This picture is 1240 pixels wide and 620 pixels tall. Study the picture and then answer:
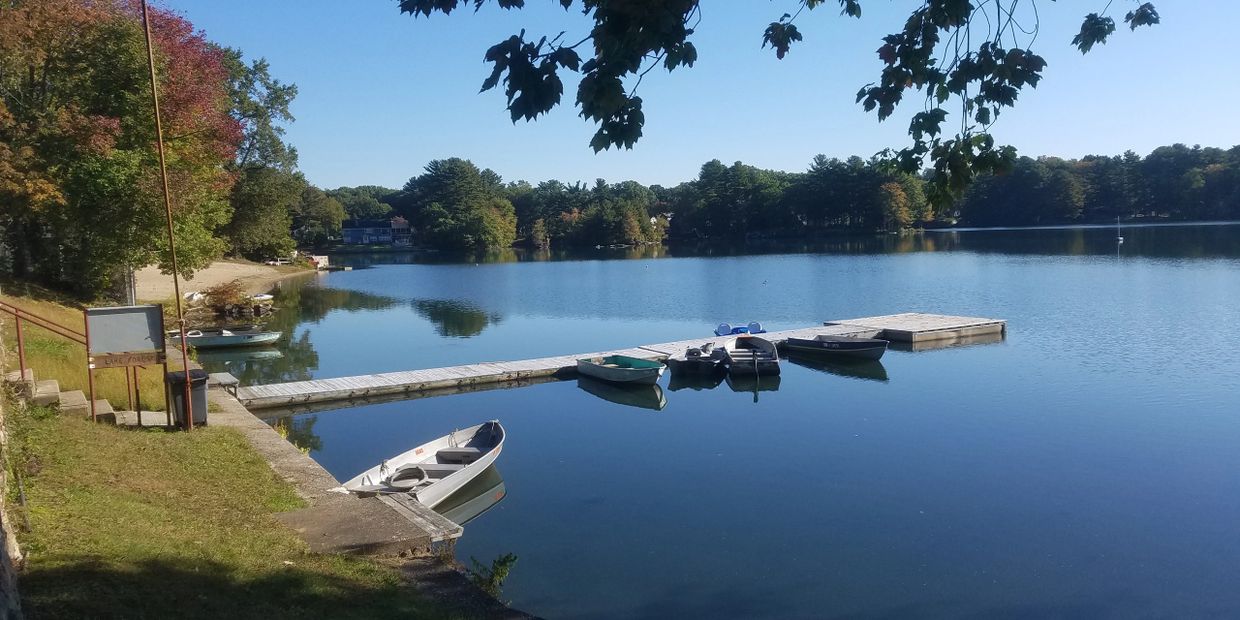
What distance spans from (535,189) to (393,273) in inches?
2988

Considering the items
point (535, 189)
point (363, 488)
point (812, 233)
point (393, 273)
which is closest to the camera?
point (363, 488)

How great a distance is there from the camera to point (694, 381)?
25.6m

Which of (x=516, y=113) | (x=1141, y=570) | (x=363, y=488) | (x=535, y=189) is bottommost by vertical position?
(x=1141, y=570)

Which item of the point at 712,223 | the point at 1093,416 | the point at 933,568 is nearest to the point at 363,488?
the point at 933,568

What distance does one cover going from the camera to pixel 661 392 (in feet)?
78.9

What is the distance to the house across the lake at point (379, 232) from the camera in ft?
471

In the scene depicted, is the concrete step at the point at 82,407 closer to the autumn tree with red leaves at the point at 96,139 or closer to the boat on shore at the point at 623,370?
the autumn tree with red leaves at the point at 96,139

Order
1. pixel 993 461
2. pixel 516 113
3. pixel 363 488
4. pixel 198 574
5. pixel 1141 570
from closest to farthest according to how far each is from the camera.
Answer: pixel 516 113 → pixel 198 574 → pixel 1141 570 → pixel 363 488 → pixel 993 461

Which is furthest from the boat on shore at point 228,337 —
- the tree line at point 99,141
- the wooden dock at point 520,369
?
the wooden dock at point 520,369

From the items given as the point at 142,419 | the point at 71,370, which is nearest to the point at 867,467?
the point at 142,419

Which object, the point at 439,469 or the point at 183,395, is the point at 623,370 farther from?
the point at 183,395

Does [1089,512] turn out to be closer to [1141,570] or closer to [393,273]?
[1141,570]

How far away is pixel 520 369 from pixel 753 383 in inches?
267

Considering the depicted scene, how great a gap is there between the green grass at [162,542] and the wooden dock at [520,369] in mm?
10747
